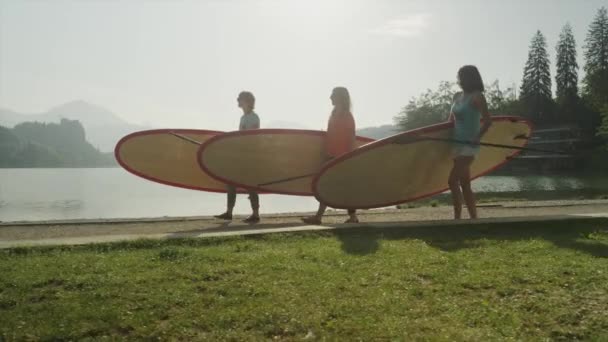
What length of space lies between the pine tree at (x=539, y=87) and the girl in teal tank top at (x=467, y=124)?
240 feet

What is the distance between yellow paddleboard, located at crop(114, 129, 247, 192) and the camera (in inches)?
428

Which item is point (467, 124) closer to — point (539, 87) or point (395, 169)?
point (395, 169)

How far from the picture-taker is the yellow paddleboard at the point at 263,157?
939cm

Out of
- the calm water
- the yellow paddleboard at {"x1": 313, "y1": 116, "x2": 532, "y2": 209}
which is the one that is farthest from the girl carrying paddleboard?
the calm water

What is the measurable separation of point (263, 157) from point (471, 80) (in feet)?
14.2

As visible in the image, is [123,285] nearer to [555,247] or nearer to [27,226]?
[555,247]

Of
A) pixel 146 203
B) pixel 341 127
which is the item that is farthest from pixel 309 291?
pixel 146 203

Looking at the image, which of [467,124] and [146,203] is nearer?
[467,124]

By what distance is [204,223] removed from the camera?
891 centimetres

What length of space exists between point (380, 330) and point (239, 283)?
1318mm

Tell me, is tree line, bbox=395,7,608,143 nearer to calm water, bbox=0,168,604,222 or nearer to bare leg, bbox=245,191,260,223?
calm water, bbox=0,168,604,222

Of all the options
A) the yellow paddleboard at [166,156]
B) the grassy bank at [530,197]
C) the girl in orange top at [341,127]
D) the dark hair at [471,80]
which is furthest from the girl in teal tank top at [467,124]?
the grassy bank at [530,197]

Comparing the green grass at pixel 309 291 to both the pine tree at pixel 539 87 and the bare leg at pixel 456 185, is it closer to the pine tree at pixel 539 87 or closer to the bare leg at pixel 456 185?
the bare leg at pixel 456 185

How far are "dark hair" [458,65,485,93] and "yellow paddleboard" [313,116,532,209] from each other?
0.75 m
